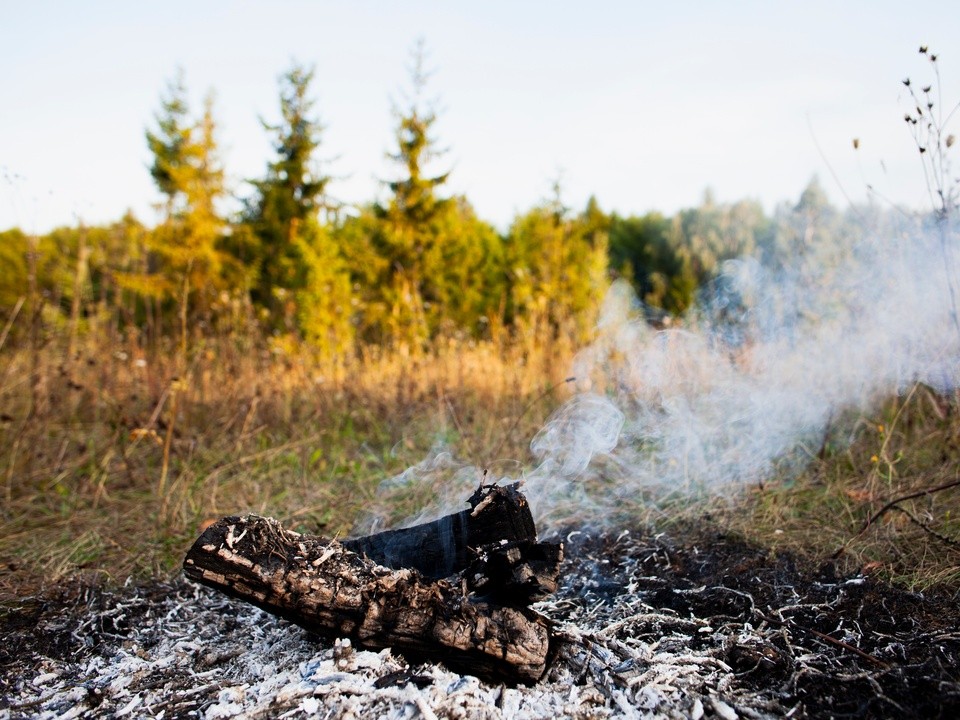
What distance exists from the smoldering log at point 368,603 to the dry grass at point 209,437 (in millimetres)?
1171

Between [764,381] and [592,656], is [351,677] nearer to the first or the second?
[592,656]

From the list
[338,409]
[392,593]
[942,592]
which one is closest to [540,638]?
[392,593]

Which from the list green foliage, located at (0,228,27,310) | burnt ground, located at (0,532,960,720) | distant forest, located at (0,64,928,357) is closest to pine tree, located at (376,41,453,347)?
distant forest, located at (0,64,928,357)

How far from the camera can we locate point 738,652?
1.93m

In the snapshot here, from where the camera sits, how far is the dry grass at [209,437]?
10.6 ft

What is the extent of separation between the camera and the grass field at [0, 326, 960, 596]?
9.34 feet

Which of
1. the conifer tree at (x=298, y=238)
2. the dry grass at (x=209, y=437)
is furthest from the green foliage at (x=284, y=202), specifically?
the dry grass at (x=209, y=437)

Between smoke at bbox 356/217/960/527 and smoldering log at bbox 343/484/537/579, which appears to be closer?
smoldering log at bbox 343/484/537/579

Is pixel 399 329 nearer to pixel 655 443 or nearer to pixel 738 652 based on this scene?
pixel 655 443

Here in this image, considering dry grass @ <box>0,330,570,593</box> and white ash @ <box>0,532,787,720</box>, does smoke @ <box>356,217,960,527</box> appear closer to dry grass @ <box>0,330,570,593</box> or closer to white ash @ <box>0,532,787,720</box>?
dry grass @ <box>0,330,570,593</box>

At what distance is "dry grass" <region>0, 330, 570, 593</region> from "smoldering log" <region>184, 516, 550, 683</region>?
1.17m

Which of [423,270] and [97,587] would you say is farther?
[423,270]

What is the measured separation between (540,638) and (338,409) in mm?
3637

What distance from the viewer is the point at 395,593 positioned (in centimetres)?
187
